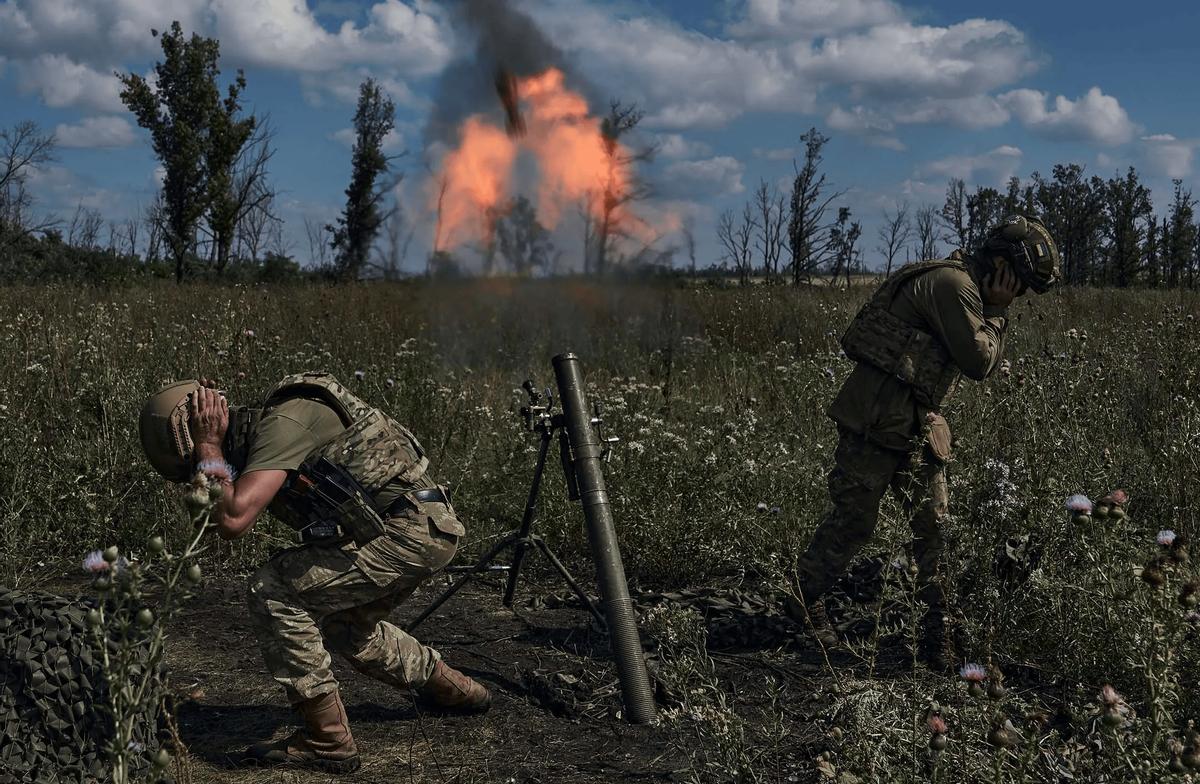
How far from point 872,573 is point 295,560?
130 inches

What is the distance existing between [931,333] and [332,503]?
2.74 m

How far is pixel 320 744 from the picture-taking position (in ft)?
12.5

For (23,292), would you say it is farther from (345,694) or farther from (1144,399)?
(1144,399)

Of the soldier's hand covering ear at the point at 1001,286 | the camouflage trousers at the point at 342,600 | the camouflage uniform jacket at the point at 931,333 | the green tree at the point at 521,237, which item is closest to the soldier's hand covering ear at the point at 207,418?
the camouflage trousers at the point at 342,600

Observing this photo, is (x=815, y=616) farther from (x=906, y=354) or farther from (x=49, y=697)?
(x=49, y=697)

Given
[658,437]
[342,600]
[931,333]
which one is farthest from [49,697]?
[658,437]

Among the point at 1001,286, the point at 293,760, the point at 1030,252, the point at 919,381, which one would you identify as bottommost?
the point at 293,760

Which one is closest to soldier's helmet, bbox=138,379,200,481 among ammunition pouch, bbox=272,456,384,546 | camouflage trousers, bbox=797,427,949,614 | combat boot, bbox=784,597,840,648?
ammunition pouch, bbox=272,456,384,546

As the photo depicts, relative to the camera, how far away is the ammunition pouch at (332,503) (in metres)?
3.77

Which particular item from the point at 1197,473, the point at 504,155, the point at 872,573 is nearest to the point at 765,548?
the point at 872,573

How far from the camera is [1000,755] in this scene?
2281mm

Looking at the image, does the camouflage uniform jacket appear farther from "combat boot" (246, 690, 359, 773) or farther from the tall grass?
"combat boot" (246, 690, 359, 773)

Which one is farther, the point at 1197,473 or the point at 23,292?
the point at 23,292

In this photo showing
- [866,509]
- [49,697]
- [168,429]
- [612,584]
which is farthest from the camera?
[866,509]
